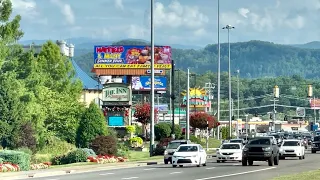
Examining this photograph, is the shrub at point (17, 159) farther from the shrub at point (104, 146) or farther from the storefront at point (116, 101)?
the storefront at point (116, 101)

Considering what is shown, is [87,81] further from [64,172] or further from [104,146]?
[64,172]

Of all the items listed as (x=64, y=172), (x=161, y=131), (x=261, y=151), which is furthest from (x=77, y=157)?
(x=161, y=131)

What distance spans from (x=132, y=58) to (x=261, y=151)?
61534mm

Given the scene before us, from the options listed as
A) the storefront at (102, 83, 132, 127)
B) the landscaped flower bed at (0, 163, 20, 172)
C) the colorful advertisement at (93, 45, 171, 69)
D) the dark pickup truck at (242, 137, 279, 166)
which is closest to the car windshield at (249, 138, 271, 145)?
the dark pickup truck at (242, 137, 279, 166)

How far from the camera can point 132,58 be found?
106m

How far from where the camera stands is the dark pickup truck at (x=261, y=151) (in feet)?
151

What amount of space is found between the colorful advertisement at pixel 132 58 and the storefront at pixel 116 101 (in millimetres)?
9735

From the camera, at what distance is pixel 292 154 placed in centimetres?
5941

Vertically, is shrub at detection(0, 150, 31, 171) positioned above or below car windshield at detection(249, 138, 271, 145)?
below

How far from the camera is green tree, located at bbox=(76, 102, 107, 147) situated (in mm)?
70625

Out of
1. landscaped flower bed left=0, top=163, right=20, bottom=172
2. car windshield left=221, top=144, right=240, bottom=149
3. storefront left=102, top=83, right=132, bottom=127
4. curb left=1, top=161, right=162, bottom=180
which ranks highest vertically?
storefront left=102, top=83, right=132, bottom=127

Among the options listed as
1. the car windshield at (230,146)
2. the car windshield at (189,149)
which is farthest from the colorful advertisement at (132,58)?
the car windshield at (189,149)

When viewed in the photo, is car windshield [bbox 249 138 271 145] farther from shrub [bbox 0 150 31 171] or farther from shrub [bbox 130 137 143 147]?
shrub [bbox 130 137 143 147]

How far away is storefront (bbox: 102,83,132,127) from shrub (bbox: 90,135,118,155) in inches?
1336
